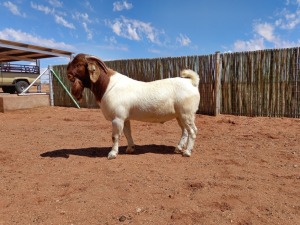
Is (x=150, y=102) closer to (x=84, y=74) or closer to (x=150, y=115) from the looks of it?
(x=150, y=115)

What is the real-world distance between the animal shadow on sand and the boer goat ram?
0.52m

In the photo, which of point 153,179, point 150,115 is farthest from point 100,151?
point 153,179

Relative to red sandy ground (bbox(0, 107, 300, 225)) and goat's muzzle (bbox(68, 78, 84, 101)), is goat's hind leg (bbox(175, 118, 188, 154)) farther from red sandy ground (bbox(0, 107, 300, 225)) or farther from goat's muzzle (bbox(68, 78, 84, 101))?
goat's muzzle (bbox(68, 78, 84, 101))

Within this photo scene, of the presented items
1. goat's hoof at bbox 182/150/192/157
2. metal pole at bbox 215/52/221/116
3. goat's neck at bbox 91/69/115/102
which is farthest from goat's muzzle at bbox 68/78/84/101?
metal pole at bbox 215/52/221/116

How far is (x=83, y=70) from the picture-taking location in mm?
4648

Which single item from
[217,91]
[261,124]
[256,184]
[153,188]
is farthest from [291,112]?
[153,188]

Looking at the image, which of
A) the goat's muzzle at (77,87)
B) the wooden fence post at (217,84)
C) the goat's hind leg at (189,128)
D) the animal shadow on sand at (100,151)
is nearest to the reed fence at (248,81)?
the wooden fence post at (217,84)

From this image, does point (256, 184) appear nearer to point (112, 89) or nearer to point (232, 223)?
point (232, 223)

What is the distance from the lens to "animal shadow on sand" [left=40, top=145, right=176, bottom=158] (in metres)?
5.02

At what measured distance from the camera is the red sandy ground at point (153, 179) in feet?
8.93

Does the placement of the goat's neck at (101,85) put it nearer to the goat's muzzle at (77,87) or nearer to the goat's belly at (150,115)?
the goat's muzzle at (77,87)

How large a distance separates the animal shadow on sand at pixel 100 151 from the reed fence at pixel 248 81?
4.22 m

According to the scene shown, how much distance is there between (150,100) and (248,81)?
205 inches

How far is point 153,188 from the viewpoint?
3350 millimetres
